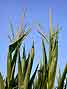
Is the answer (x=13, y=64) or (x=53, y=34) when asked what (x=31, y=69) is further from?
(x=53, y=34)

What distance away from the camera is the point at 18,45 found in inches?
109

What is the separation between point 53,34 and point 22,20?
0.43 m

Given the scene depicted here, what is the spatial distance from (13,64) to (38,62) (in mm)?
360

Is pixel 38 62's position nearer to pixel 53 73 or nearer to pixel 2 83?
pixel 53 73

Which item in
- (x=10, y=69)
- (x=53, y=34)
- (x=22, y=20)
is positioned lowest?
(x=10, y=69)

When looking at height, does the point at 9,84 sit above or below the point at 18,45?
below

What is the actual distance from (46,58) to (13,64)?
0.40 meters

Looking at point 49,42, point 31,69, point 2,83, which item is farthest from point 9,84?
point 49,42

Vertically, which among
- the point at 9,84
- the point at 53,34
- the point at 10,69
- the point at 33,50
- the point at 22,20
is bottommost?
the point at 9,84

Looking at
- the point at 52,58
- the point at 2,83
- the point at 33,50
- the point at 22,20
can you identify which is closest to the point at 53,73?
the point at 52,58

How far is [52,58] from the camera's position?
273cm

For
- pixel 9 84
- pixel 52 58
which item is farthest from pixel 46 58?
pixel 9 84

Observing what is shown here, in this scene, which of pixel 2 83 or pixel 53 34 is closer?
pixel 2 83

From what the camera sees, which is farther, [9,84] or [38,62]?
[38,62]
